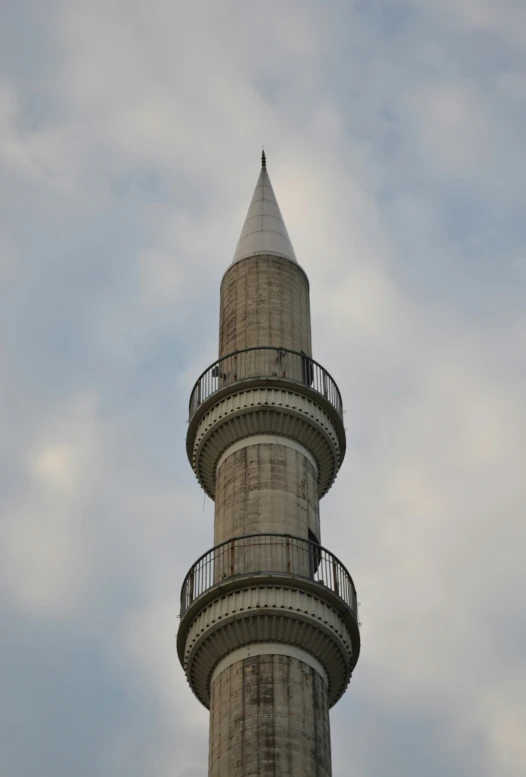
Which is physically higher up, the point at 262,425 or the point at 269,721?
the point at 262,425

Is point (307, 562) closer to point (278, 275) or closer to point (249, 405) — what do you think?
point (249, 405)

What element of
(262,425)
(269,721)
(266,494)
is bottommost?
(269,721)

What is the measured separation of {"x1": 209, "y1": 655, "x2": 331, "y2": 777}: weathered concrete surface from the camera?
93.6 ft

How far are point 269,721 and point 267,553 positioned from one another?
450cm

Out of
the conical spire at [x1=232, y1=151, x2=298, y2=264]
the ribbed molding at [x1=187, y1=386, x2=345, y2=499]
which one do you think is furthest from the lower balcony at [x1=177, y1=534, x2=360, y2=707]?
the conical spire at [x1=232, y1=151, x2=298, y2=264]

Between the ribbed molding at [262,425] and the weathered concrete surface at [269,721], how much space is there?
22.8 feet

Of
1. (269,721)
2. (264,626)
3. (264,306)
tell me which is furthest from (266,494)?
(264,306)

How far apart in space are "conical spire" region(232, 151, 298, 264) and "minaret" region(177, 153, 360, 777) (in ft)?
2.65

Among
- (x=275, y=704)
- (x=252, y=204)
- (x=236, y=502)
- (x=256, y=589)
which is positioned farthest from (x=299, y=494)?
(x=252, y=204)

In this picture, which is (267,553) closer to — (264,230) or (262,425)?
(262,425)

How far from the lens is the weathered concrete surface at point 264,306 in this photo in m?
37.5

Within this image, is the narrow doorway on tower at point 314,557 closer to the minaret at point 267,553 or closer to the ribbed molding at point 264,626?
the minaret at point 267,553

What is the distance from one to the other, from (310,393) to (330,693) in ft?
27.2

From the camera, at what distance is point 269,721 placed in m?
29.0
